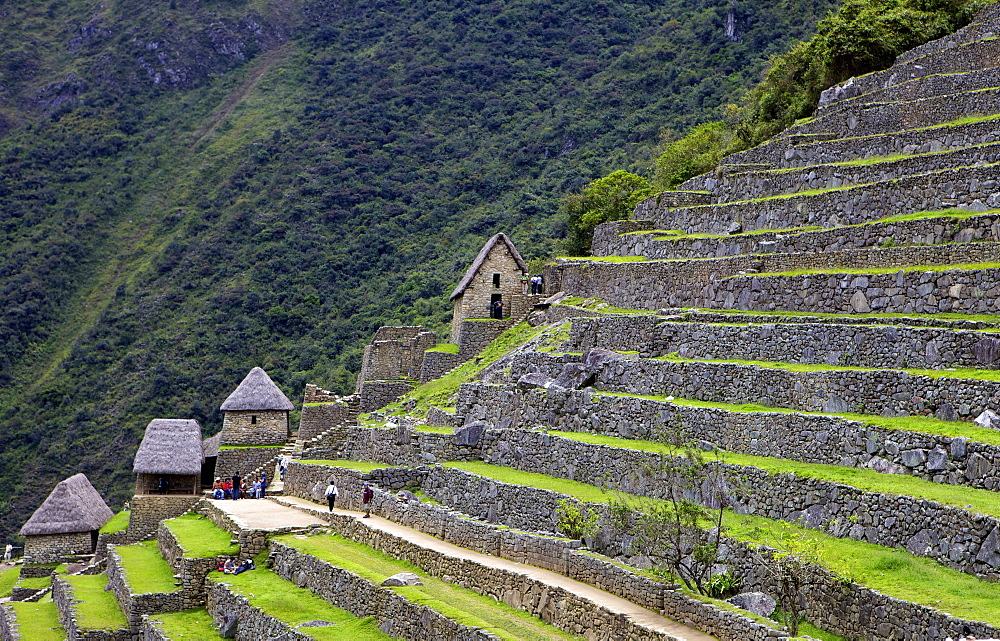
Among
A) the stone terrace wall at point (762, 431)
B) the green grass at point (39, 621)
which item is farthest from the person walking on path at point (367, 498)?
the green grass at point (39, 621)

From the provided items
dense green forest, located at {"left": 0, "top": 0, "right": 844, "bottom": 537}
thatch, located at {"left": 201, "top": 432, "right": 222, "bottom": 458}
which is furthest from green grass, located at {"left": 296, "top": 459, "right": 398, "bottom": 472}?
dense green forest, located at {"left": 0, "top": 0, "right": 844, "bottom": 537}

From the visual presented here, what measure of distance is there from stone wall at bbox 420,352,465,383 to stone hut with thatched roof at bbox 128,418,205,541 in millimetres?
7484

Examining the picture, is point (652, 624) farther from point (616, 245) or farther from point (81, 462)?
point (81, 462)

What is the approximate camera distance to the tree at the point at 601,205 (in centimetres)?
3984

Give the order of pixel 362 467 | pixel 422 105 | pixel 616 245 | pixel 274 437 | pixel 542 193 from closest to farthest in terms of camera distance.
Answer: pixel 362 467
pixel 616 245
pixel 274 437
pixel 542 193
pixel 422 105

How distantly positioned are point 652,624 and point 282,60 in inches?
3285

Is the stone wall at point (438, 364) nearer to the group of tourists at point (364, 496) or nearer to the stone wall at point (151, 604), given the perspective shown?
the group of tourists at point (364, 496)

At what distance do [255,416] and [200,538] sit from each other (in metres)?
11.6

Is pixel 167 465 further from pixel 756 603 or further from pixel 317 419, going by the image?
pixel 756 603

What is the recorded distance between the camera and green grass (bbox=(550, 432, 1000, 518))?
13.7 metres

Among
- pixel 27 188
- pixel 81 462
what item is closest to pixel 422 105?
pixel 27 188

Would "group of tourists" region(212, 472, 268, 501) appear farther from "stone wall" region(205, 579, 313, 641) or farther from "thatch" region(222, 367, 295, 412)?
"stone wall" region(205, 579, 313, 641)

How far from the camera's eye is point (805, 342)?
20109 millimetres

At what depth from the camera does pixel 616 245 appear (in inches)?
1283
